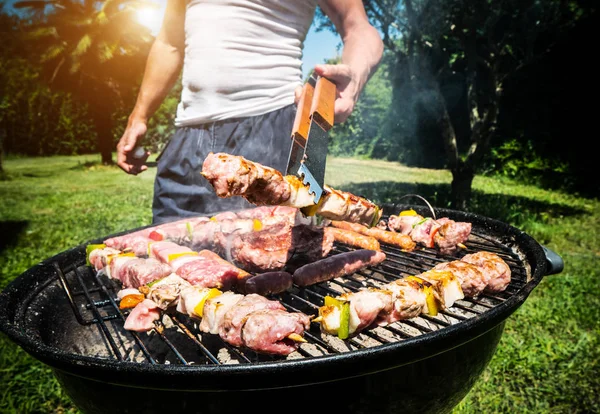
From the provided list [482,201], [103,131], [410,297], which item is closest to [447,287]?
[410,297]

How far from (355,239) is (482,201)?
769 cm

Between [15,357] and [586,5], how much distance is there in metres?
12.5

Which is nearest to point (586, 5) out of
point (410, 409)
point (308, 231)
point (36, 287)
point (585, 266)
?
point (585, 266)

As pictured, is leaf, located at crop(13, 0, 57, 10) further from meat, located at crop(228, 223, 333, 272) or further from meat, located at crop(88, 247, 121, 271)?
meat, located at crop(228, 223, 333, 272)

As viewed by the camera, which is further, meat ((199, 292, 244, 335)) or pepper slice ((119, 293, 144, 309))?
pepper slice ((119, 293, 144, 309))

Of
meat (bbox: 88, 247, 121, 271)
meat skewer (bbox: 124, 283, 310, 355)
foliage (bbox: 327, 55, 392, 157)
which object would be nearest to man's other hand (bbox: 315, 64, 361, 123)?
meat skewer (bbox: 124, 283, 310, 355)

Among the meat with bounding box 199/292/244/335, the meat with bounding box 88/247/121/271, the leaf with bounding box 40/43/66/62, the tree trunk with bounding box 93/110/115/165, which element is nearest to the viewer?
the meat with bounding box 199/292/244/335

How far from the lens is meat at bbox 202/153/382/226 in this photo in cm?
151

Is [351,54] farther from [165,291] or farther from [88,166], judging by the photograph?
[88,166]

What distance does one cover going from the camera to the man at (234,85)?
3066mm

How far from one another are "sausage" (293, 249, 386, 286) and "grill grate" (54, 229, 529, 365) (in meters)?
0.06

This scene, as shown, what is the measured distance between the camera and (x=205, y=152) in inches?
128

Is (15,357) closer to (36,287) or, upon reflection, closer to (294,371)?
(36,287)

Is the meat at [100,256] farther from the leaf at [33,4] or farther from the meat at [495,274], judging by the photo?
the leaf at [33,4]
